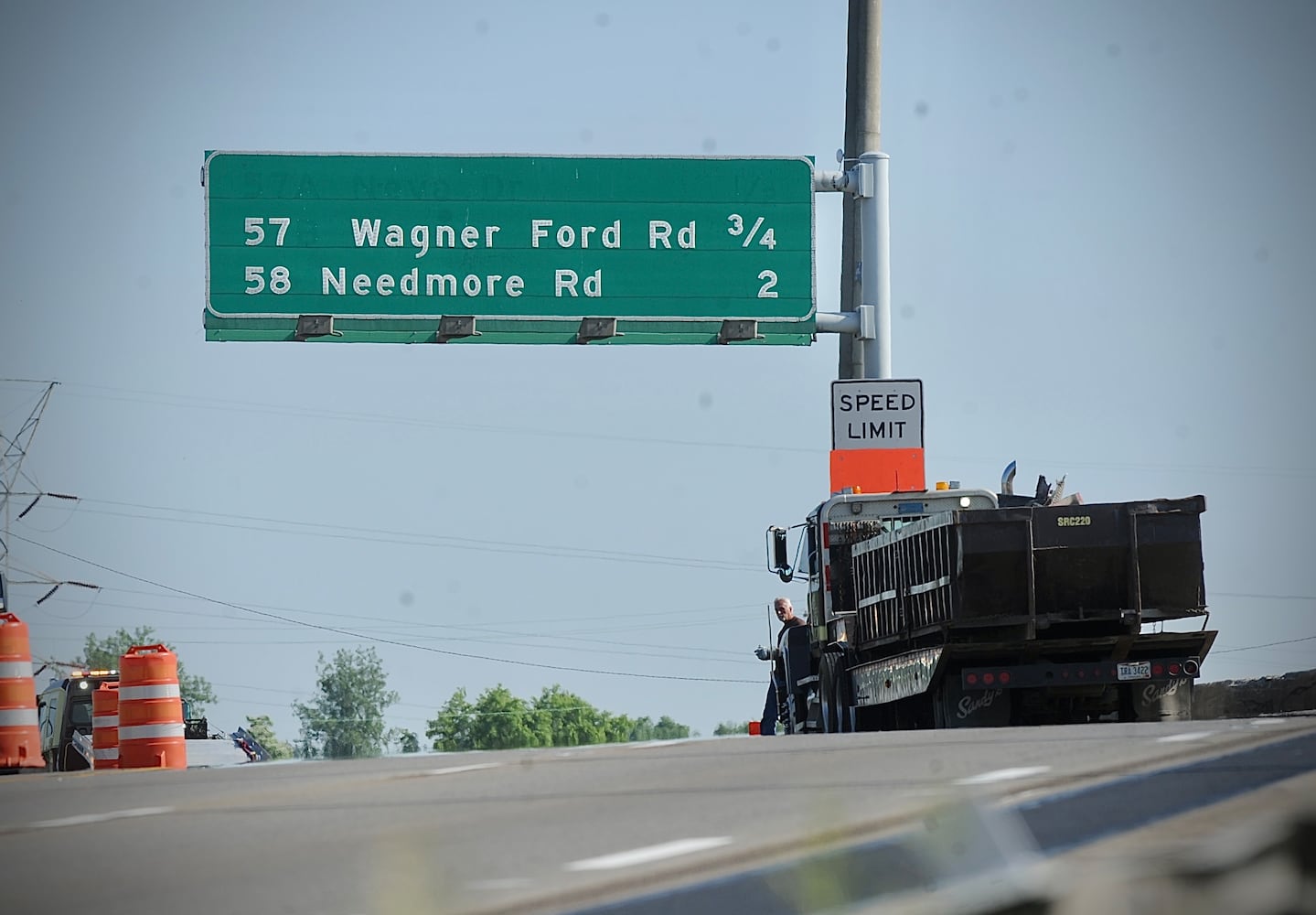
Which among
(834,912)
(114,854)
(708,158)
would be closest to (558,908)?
(114,854)

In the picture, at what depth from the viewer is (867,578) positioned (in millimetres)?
20156

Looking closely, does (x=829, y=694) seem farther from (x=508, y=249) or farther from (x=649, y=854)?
(x=649, y=854)

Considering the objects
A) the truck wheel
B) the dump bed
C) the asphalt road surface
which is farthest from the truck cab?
the asphalt road surface

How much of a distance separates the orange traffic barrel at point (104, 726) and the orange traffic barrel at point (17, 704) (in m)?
1.43

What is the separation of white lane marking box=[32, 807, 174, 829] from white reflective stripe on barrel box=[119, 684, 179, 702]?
5391 millimetres

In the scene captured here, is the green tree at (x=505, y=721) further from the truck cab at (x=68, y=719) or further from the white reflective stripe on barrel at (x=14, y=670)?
the white reflective stripe on barrel at (x=14, y=670)

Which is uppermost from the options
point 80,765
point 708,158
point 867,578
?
point 708,158

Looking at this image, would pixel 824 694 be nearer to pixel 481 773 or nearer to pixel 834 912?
pixel 481 773

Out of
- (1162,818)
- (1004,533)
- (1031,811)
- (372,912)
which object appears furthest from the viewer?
(1004,533)

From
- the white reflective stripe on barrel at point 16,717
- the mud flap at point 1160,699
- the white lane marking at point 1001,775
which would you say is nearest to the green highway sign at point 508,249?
the mud flap at point 1160,699

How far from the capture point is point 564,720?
170500mm

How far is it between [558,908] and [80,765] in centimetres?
3192

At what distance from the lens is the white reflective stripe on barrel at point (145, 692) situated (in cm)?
1445

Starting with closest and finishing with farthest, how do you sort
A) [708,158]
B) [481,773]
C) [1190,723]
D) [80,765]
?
[481,773]
[1190,723]
[708,158]
[80,765]
